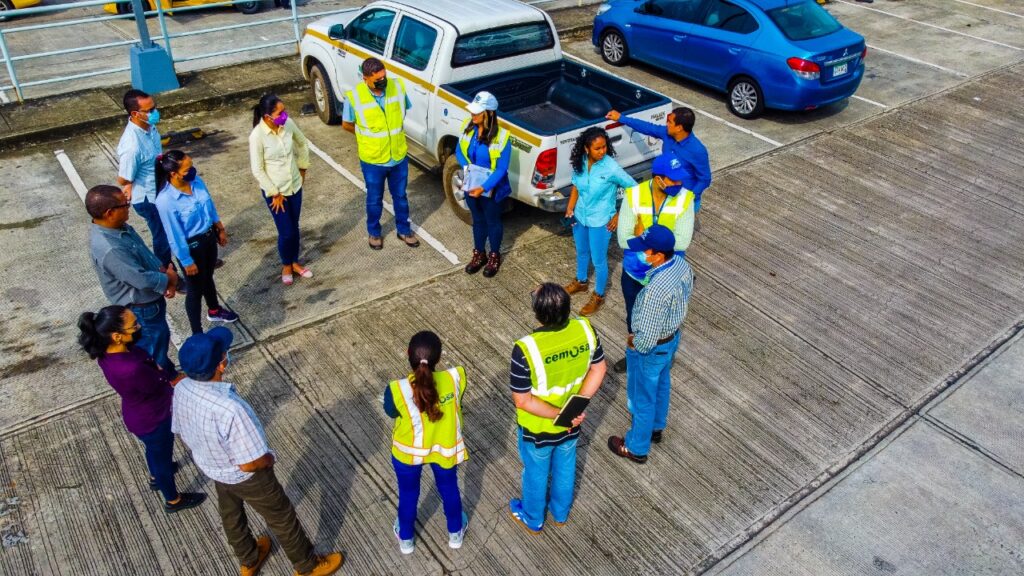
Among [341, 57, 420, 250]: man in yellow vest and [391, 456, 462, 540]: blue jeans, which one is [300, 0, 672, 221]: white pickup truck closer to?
[341, 57, 420, 250]: man in yellow vest

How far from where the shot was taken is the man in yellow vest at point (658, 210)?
5.26 m

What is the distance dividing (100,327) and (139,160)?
2.58m

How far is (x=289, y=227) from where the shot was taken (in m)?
6.66

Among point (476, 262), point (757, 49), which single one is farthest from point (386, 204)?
point (757, 49)

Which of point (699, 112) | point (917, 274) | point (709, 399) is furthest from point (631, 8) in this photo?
point (709, 399)

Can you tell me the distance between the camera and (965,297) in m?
7.23

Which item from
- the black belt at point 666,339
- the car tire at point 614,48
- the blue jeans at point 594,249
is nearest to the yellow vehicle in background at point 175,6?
the car tire at point 614,48

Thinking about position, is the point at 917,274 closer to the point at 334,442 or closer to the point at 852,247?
the point at 852,247

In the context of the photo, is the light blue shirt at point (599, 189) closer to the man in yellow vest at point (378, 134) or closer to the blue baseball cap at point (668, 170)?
the blue baseball cap at point (668, 170)

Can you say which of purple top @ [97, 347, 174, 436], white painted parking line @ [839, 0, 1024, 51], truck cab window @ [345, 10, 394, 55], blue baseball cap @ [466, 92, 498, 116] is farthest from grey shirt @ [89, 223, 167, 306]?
white painted parking line @ [839, 0, 1024, 51]

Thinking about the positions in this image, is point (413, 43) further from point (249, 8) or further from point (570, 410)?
point (249, 8)

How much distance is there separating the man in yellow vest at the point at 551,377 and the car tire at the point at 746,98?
7.75 m

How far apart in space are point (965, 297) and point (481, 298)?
15.1ft

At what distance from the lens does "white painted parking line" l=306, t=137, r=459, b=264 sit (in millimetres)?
7594
